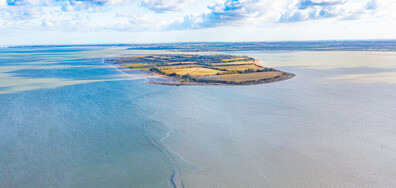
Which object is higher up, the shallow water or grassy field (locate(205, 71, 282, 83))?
grassy field (locate(205, 71, 282, 83))

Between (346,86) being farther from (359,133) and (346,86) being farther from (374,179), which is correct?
(374,179)

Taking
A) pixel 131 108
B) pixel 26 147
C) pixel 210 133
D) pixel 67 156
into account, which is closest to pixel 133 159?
pixel 67 156

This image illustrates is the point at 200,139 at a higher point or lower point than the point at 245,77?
lower

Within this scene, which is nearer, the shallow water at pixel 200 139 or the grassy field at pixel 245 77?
the shallow water at pixel 200 139

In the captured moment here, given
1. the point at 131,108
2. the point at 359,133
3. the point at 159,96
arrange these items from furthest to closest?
the point at 159,96, the point at 131,108, the point at 359,133

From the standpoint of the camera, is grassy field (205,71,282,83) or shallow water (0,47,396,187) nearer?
shallow water (0,47,396,187)

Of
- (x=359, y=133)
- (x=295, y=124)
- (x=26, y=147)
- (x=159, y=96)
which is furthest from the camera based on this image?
(x=159, y=96)

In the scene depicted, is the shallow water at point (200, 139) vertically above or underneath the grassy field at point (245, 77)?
underneath

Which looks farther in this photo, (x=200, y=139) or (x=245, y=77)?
(x=245, y=77)
